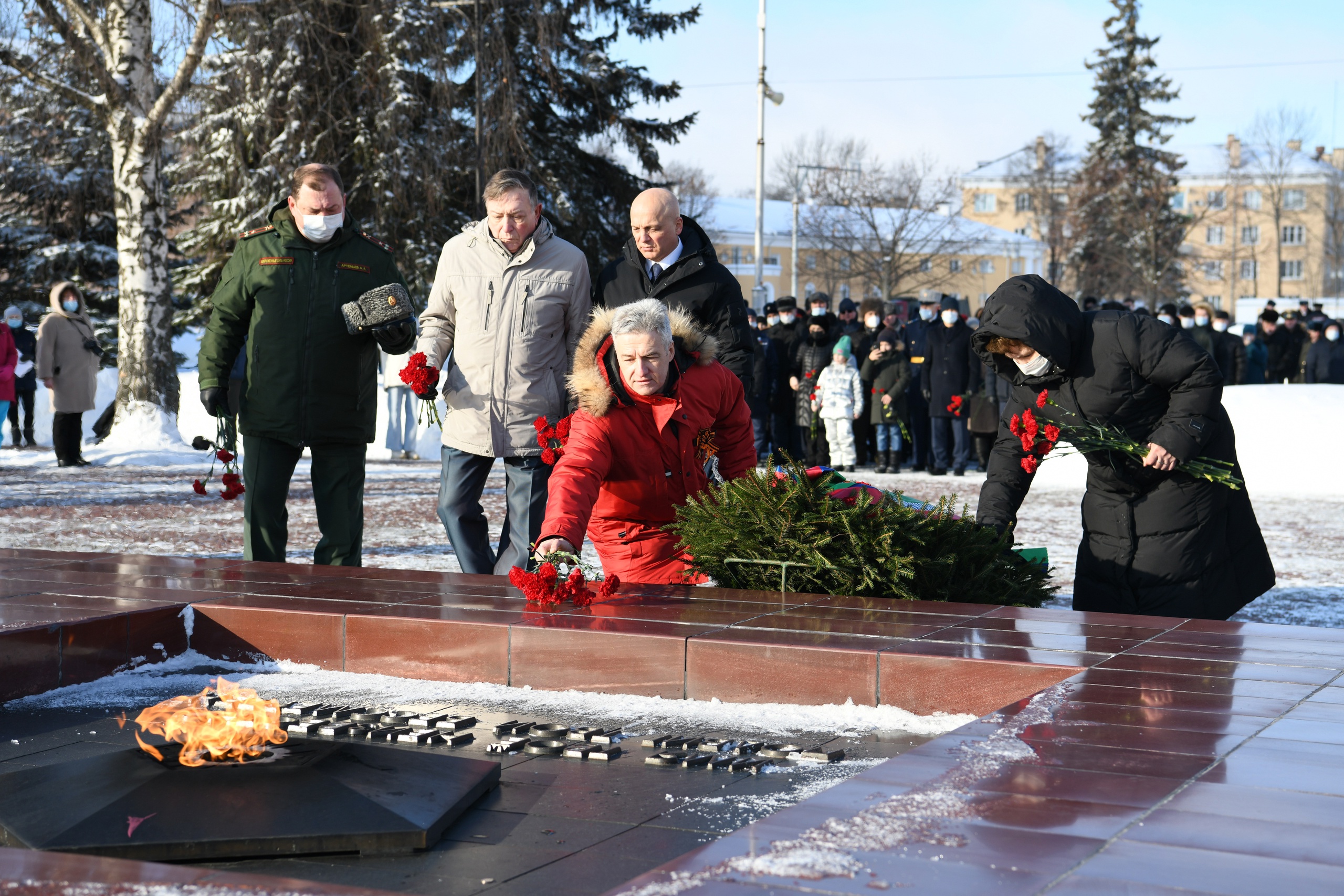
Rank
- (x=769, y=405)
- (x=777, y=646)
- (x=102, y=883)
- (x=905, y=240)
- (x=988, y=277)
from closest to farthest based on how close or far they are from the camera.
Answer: (x=102, y=883) < (x=777, y=646) < (x=769, y=405) < (x=905, y=240) < (x=988, y=277)

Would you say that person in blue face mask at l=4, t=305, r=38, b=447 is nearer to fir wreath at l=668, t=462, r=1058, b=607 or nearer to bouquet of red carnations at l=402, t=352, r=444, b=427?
bouquet of red carnations at l=402, t=352, r=444, b=427

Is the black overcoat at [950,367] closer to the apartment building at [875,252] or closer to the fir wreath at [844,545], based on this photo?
the fir wreath at [844,545]

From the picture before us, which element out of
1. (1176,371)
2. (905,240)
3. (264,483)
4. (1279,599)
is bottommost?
(1279,599)

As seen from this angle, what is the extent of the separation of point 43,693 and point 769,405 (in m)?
13.8

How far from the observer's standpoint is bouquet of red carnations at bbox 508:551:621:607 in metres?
4.21

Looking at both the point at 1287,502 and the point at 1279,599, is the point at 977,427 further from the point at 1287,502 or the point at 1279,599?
the point at 1279,599

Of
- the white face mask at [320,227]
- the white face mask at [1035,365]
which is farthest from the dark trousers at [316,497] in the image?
the white face mask at [1035,365]

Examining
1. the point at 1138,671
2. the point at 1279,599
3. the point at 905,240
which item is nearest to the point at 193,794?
the point at 1138,671

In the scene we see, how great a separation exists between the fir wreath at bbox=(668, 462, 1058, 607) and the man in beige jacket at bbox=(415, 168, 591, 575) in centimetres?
131

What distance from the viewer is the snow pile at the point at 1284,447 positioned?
1475 centimetres

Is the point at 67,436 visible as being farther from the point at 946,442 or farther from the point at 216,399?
the point at 216,399

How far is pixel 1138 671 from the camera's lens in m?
3.56

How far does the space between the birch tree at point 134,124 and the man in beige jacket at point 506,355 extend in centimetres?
1186

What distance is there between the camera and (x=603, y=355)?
194 inches
